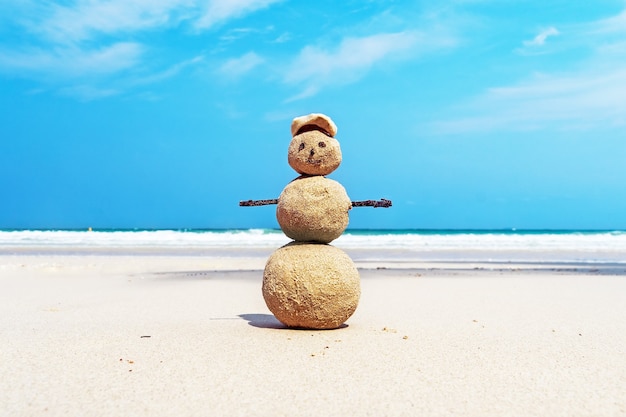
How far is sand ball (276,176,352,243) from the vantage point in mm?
8195

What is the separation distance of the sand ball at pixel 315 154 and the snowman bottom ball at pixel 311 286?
1.10 metres

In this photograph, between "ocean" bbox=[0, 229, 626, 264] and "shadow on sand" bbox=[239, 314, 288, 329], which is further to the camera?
"ocean" bbox=[0, 229, 626, 264]

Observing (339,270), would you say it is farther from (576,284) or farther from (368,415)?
(576,284)

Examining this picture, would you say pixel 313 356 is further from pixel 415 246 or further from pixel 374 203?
pixel 415 246

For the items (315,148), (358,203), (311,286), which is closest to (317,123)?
(315,148)

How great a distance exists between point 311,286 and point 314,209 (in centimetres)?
103

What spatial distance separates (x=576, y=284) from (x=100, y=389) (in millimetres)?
12651

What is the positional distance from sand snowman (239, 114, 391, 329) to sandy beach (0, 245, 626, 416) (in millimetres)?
378

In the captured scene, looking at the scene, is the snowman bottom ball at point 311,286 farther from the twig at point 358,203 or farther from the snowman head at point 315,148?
the snowman head at point 315,148

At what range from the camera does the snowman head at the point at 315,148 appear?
8.49 meters

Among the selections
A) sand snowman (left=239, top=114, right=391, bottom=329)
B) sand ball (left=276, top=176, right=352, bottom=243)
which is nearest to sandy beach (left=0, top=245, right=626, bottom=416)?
sand snowman (left=239, top=114, right=391, bottom=329)

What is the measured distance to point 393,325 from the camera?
9250mm

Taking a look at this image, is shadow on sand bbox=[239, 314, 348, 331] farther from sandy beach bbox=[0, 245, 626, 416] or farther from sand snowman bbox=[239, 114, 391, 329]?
sand snowman bbox=[239, 114, 391, 329]

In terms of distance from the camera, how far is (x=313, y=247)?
27.0 feet
